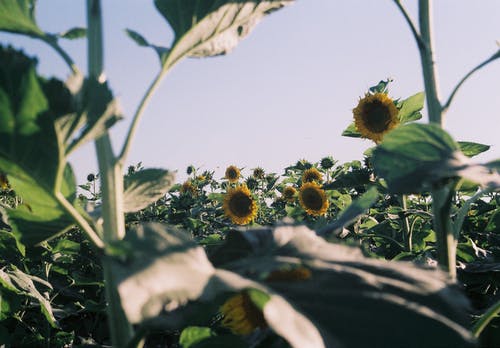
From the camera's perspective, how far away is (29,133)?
59 cm

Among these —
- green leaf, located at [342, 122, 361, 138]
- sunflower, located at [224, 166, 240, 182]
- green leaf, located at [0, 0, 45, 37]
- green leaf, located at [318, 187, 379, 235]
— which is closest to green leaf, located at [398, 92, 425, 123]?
green leaf, located at [342, 122, 361, 138]

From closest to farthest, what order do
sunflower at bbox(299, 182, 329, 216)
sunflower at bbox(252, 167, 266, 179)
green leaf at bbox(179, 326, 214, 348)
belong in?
1. green leaf at bbox(179, 326, 214, 348)
2. sunflower at bbox(299, 182, 329, 216)
3. sunflower at bbox(252, 167, 266, 179)

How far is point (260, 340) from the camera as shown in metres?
0.73

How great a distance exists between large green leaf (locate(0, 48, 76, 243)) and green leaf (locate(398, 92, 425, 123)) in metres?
1.70

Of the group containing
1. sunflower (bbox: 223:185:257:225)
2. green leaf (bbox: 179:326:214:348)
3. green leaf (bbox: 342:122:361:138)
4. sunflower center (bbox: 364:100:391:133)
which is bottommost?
sunflower (bbox: 223:185:257:225)

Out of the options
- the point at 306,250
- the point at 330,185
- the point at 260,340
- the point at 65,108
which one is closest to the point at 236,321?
the point at 260,340

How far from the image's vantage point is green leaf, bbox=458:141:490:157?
133 cm

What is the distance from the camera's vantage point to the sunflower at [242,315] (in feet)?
2.82

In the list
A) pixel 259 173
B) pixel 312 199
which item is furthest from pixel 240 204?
pixel 259 173

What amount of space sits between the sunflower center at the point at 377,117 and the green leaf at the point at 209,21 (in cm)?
177

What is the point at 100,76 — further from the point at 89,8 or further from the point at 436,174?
the point at 436,174

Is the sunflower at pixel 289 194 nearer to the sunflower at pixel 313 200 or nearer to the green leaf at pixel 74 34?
the sunflower at pixel 313 200

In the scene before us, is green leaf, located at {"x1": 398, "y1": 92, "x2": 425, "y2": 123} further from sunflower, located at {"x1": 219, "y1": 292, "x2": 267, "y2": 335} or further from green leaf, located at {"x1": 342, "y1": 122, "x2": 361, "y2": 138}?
sunflower, located at {"x1": 219, "y1": 292, "x2": 267, "y2": 335}

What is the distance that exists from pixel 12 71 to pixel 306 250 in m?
0.39
